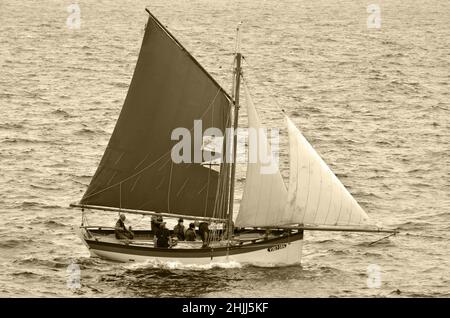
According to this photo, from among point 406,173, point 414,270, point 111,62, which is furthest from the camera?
point 111,62

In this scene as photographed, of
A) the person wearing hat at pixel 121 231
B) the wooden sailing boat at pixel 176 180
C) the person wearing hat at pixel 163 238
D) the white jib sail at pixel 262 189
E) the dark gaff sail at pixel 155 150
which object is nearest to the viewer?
the white jib sail at pixel 262 189

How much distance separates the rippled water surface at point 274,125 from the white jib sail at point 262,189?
9.71 ft

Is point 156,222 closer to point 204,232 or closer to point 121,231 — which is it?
point 121,231

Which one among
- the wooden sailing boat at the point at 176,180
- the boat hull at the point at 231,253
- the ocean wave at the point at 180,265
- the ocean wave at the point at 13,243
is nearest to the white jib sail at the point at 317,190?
the wooden sailing boat at the point at 176,180

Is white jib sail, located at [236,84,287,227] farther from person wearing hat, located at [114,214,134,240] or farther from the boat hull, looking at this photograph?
person wearing hat, located at [114,214,134,240]

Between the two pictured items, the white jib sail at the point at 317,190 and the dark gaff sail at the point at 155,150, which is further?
the dark gaff sail at the point at 155,150

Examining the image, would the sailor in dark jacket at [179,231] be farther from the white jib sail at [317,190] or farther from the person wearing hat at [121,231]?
the white jib sail at [317,190]

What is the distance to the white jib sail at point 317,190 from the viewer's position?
54.2m

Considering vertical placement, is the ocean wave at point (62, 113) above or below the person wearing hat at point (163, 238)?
above
